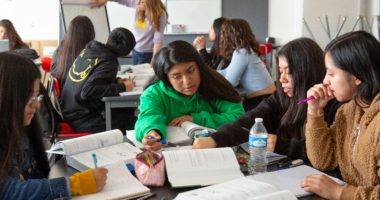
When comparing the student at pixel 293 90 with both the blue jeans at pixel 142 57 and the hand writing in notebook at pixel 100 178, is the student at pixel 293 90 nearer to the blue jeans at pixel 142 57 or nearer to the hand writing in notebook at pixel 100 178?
the hand writing in notebook at pixel 100 178

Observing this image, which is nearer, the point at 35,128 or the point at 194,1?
the point at 35,128

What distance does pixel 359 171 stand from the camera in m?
1.40

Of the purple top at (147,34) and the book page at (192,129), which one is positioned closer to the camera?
the book page at (192,129)

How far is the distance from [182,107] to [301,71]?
612 millimetres

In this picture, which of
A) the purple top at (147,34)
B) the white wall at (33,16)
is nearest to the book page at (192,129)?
the purple top at (147,34)

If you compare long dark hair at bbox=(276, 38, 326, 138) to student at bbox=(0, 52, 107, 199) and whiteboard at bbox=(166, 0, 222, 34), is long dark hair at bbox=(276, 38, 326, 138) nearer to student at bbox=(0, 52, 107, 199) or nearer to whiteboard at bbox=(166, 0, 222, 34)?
student at bbox=(0, 52, 107, 199)

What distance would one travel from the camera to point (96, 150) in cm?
170

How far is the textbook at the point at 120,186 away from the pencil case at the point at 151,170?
1.0 inches

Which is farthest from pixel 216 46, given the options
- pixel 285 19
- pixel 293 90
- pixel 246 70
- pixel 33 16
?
pixel 33 16

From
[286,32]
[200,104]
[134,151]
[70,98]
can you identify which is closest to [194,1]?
[286,32]

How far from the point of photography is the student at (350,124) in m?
1.29

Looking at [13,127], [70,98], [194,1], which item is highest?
[194,1]

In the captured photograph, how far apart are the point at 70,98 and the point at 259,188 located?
215cm

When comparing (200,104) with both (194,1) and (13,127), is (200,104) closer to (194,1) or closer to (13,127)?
(13,127)
